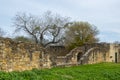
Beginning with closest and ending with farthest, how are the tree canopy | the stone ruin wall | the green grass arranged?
the green grass < the stone ruin wall < the tree canopy

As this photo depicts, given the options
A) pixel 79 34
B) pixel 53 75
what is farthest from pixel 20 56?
pixel 79 34

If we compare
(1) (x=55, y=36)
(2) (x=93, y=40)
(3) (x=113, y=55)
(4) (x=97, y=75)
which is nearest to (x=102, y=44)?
(3) (x=113, y=55)

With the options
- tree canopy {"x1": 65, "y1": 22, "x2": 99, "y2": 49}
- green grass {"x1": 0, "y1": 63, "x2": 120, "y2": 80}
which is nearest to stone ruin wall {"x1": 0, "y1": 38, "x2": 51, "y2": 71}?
green grass {"x1": 0, "y1": 63, "x2": 120, "y2": 80}

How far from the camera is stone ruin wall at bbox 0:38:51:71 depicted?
15602 mm

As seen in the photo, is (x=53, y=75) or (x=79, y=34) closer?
(x=53, y=75)

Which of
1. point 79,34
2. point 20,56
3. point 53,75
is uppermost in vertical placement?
point 79,34

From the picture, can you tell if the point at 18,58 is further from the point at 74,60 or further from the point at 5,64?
the point at 74,60

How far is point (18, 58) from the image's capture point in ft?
54.9

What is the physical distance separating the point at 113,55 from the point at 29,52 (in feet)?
66.9

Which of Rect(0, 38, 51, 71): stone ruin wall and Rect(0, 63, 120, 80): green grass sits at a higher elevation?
Rect(0, 38, 51, 71): stone ruin wall

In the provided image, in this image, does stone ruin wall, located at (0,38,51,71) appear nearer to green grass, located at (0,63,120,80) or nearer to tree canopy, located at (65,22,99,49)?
green grass, located at (0,63,120,80)

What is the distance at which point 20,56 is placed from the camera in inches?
666

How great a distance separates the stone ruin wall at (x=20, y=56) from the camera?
1560 centimetres

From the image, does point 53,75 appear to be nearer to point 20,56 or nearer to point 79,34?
point 20,56
